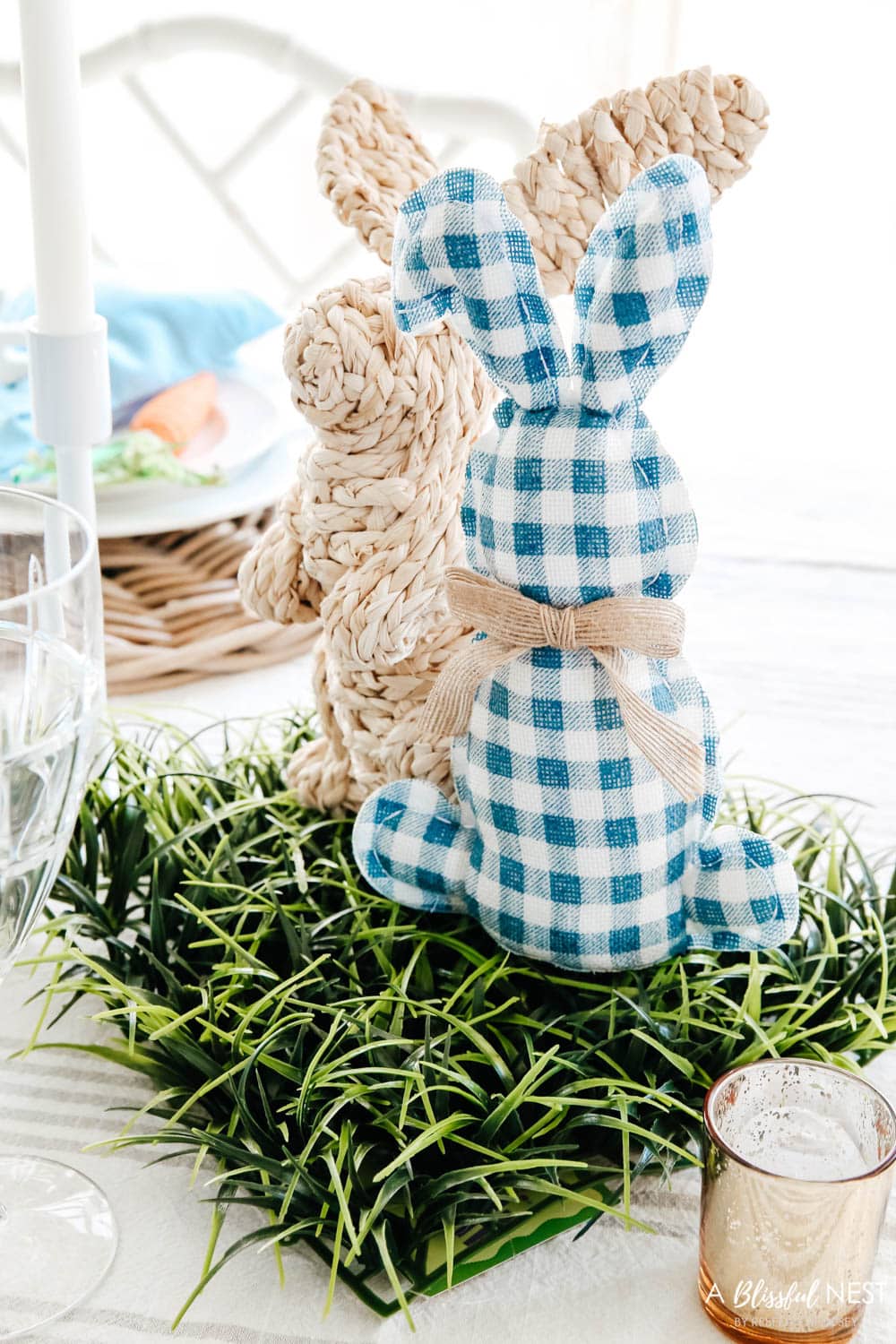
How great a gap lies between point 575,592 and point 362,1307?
236mm

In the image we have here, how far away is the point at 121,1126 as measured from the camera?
0.51 metres

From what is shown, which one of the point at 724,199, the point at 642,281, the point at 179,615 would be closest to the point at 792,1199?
the point at 642,281

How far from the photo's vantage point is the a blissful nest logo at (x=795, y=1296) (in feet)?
1.39

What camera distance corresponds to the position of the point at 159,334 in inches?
36.3

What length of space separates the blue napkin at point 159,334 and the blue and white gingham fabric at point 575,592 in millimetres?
450

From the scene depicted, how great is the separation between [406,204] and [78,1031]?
13.1 inches


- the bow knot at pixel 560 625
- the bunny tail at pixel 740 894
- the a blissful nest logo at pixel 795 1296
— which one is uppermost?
the bow knot at pixel 560 625

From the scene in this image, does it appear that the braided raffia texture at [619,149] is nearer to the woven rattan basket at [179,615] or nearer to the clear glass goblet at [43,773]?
the clear glass goblet at [43,773]

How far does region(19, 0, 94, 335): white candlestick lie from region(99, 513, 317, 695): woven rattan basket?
246 millimetres

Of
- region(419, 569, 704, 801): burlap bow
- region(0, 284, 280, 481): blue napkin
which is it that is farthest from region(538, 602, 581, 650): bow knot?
region(0, 284, 280, 481): blue napkin

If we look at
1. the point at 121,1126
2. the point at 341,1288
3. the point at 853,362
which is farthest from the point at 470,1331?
the point at 853,362

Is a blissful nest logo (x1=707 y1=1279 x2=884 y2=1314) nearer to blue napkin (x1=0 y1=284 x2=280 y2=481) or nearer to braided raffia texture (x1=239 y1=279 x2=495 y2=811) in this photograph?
braided raffia texture (x1=239 y1=279 x2=495 y2=811)

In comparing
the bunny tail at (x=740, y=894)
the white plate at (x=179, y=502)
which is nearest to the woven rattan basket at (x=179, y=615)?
the white plate at (x=179, y=502)

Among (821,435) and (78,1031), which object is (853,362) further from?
(78,1031)
